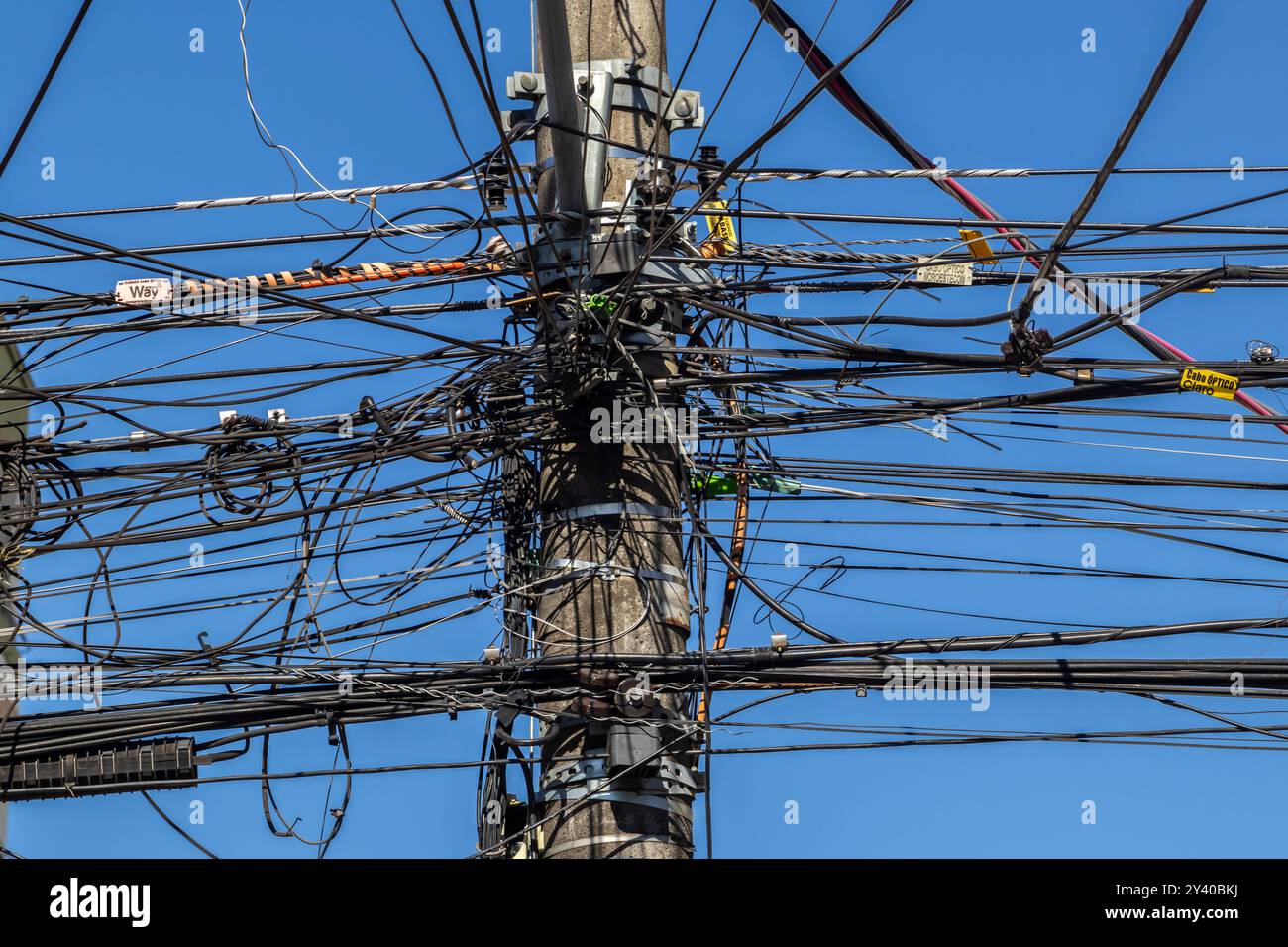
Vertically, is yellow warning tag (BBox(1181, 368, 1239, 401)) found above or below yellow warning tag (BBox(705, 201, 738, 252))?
below

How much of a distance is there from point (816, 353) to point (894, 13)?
1836 millimetres

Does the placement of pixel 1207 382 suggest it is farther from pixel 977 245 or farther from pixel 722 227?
pixel 722 227

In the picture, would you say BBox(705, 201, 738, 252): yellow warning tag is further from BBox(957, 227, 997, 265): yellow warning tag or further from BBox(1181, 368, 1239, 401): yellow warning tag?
BBox(1181, 368, 1239, 401): yellow warning tag

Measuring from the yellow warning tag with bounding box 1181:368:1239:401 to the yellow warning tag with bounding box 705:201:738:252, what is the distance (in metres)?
2.29

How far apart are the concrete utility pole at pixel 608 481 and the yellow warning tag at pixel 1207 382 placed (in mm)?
1957

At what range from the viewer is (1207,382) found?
6371 mm

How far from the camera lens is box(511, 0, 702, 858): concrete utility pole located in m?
Result: 6.36

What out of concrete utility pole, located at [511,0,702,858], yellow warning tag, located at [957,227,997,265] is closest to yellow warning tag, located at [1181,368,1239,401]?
yellow warning tag, located at [957,227,997,265]

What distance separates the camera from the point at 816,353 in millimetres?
6859

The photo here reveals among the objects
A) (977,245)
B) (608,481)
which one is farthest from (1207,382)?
(608,481)

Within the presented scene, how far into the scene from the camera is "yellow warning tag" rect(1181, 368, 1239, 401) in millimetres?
6367

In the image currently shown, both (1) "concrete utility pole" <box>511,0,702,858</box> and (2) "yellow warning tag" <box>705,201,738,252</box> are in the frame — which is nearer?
(1) "concrete utility pole" <box>511,0,702,858</box>

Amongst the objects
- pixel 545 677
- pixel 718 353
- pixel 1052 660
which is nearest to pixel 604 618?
pixel 545 677
